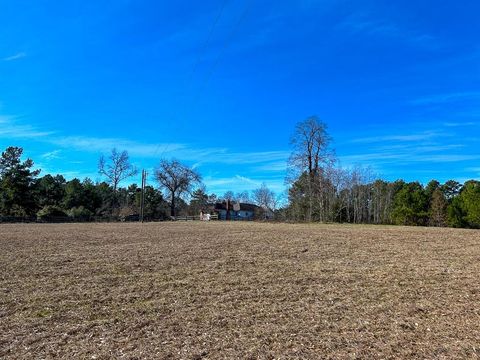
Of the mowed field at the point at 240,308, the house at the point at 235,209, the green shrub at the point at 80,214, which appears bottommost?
the mowed field at the point at 240,308

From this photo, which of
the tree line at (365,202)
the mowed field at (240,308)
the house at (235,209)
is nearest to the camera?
the mowed field at (240,308)

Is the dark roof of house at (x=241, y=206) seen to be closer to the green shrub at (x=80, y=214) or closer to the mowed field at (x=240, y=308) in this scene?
the green shrub at (x=80, y=214)

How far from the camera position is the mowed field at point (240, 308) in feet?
14.3

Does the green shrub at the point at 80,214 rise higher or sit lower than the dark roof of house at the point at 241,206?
lower

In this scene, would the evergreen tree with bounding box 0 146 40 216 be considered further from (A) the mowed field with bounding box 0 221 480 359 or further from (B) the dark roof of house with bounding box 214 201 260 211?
(B) the dark roof of house with bounding box 214 201 260 211

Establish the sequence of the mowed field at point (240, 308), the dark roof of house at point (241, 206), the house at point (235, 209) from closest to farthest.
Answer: the mowed field at point (240, 308), the house at point (235, 209), the dark roof of house at point (241, 206)

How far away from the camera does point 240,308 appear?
19.7 feet

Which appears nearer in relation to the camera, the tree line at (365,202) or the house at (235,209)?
the tree line at (365,202)

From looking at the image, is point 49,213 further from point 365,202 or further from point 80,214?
point 365,202

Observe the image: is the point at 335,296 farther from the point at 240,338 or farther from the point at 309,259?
the point at 309,259

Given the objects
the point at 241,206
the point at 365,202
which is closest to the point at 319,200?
the point at 365,202

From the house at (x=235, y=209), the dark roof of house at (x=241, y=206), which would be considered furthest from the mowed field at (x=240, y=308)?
the dark roof of house at (x=241, y=206)

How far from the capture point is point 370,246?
1481 centimetres

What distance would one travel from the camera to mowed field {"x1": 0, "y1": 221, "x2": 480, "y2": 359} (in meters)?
4.35
